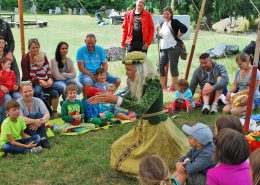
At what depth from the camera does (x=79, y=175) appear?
447 centimetres

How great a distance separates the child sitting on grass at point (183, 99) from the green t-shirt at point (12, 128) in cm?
262

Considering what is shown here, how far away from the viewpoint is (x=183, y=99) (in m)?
6.91

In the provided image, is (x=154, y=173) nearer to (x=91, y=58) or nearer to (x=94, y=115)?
(x=94, y=115)

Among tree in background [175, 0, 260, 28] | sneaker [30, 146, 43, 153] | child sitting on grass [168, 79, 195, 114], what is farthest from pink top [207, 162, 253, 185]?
tree in background [175, 0, 260, 28]

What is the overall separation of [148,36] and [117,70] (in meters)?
2.66

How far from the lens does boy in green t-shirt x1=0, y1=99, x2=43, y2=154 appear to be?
5.03 meters

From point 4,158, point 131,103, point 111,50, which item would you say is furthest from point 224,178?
point 111,50

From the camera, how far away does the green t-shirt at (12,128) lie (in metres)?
5.02

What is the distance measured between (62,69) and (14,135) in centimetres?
207

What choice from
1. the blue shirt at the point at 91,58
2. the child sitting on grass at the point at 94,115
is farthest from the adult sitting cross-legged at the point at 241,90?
the blue shirt at the point at 91,58

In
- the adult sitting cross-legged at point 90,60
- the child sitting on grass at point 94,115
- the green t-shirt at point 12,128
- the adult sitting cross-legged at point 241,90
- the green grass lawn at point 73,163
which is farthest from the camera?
the adult sitting cross-legged at point 90,60

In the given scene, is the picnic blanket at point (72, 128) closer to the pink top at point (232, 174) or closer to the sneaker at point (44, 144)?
the sneaker at point (44, 144)

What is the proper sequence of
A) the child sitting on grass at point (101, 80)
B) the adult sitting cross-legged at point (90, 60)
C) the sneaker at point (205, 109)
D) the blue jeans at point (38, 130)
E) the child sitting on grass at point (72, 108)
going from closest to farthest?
1. the blue jeans at point (38, 130)
2. the child sitting on grass at point (72, 108)
3. the sneaker at point (205, 109)
4. the child sitting on grass at point (101, 80)
5. the adult sitting cross-legged at point (90, 60)

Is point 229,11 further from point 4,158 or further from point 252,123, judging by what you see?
point 4,158
